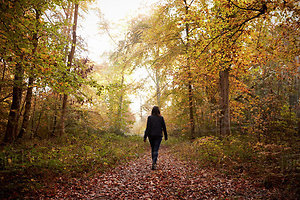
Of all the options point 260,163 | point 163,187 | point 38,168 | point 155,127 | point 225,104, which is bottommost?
point 163,187

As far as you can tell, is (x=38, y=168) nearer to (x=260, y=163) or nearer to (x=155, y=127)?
(x=155, y=127)

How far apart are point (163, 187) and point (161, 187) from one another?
59mm

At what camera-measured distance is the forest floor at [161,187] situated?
14.3ft

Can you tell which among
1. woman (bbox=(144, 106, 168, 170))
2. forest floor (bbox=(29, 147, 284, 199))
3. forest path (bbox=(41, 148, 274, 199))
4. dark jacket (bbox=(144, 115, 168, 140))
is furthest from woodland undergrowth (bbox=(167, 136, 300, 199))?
dark jacket (bbox=(144, 115, 168, 140))

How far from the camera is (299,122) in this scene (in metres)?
9.36

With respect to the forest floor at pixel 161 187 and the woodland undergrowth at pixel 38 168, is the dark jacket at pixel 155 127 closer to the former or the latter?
the forest floor at pixel 161 187

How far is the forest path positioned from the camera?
438 cm

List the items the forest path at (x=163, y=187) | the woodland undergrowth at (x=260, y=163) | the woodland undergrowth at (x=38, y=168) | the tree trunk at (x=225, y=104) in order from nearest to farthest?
the woodland undergrowth at (x=38, y=168), the woodland undergrowth at (x=260, y=163), the forest path at (x=163, y=187), the tree trunk at (x=225, y=104)

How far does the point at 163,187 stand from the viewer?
5.04 m

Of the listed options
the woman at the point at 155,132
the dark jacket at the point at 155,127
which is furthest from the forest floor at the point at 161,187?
the dark jacket at the point at 155,127

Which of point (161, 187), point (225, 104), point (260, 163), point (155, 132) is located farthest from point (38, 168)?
point (225, 104)

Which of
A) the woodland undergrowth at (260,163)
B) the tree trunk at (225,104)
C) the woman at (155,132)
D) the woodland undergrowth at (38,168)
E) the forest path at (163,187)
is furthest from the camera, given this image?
the tree trunk at (225,104)

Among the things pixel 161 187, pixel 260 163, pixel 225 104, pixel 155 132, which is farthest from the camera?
pixel 225 104

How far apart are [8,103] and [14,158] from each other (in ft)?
16.6
